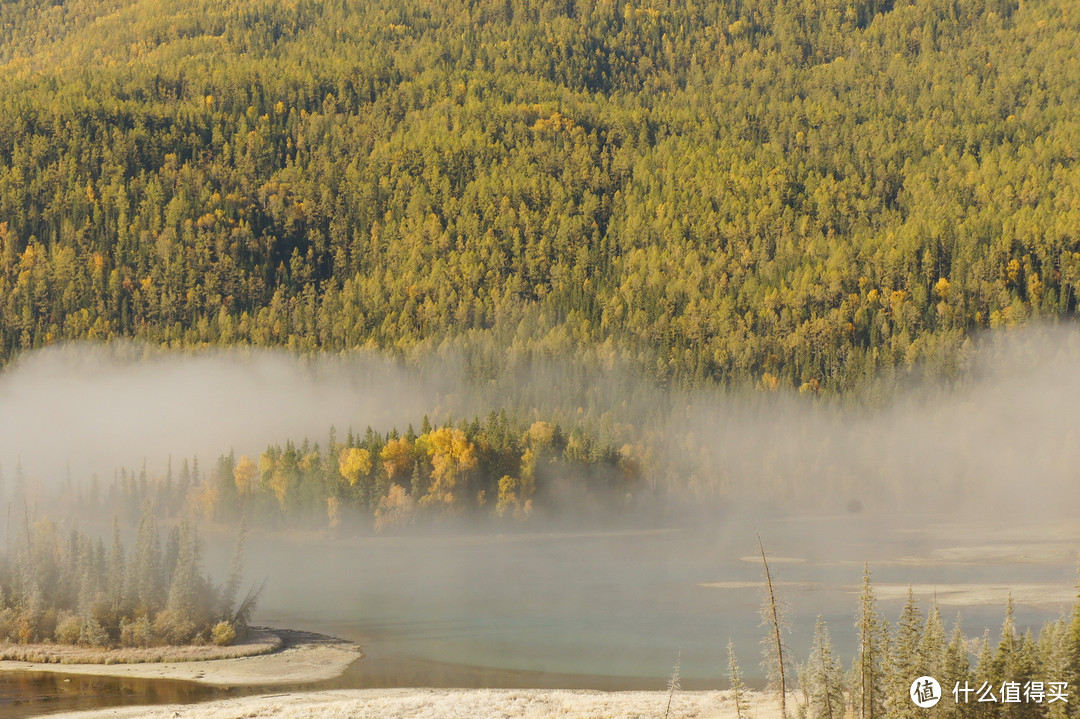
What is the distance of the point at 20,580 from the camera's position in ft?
416

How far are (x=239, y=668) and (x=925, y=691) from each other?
65297 mm

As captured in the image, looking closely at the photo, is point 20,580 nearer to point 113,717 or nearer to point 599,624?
point 113,717

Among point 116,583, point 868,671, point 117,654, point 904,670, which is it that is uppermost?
point 868,671

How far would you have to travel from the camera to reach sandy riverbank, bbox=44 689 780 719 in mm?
92312

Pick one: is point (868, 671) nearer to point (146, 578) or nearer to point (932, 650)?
point (932, 650)

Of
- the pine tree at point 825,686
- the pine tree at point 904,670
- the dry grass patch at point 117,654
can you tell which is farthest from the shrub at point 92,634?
the pine tree at point 904,670

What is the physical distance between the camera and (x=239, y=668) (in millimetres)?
114812

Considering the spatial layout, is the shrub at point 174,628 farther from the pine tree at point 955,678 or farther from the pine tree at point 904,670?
the pine tree at point 955,678

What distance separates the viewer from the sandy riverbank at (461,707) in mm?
92312

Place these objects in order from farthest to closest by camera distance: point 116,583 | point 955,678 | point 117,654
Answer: point 116,583, point 117,654, point 955,678

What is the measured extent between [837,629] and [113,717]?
70493 mm

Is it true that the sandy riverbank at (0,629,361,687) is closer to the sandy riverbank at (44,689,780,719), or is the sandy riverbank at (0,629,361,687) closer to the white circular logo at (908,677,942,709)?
the sandy riverbank at (44,689,780,719)

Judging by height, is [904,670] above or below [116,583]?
above

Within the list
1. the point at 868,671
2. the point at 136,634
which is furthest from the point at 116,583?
the point at 868,671
